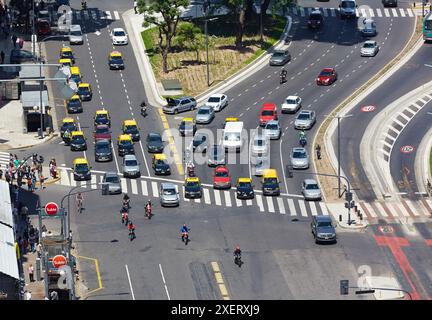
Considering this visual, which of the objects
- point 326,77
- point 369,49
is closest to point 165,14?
point 326,77

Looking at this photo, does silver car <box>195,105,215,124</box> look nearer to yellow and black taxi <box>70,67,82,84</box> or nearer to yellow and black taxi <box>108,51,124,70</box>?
yellow and black taxi <box>70,67,82,84</box>

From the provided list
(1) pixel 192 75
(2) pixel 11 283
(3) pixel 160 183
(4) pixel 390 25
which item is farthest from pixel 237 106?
(2) pixel 11 283

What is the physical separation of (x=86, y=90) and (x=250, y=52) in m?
26.5

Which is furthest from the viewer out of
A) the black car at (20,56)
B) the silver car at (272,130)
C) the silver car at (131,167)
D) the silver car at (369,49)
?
the silver car at (369,49)

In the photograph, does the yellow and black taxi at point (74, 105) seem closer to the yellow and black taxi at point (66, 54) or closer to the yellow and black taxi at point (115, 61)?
the yellow and black taxi at point (115, 61)

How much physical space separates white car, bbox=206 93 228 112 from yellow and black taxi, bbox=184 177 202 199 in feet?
85.0

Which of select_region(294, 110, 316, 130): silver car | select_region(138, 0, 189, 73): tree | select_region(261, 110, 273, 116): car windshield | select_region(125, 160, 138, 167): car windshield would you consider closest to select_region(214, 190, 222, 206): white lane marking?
select_region(125, 160, 138, 167): car windshield

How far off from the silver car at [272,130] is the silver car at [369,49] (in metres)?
30.3

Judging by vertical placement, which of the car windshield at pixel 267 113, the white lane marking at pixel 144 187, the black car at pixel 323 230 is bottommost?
the car windshield at pixel 267 113

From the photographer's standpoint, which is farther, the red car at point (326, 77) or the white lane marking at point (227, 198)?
the red car at point (326, 77)

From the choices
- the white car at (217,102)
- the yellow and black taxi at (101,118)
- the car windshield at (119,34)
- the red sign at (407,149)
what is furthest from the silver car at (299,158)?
the car windshield at (119,34)

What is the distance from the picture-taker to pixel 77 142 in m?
111

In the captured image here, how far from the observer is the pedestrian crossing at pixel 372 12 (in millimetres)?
157250

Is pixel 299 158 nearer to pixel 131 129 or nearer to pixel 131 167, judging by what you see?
pixel 131 167
